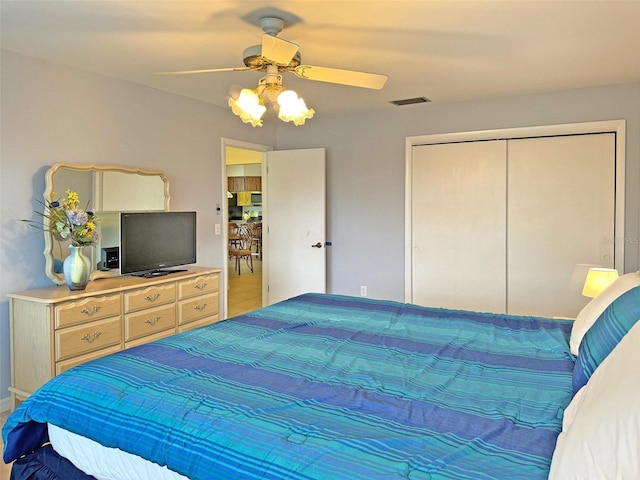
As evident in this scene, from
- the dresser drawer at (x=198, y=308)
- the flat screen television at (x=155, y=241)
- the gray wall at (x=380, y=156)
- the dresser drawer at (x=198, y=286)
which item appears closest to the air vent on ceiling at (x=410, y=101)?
the gray wall at (x=380, y=156)

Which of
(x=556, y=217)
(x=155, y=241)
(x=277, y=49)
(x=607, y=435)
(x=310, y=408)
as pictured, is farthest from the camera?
(x=556, y=217)

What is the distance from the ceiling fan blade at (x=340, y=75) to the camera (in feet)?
8.24

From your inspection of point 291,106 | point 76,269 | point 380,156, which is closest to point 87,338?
point 76,269

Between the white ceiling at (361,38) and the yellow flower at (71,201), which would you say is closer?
the white ceiling at (361,38)

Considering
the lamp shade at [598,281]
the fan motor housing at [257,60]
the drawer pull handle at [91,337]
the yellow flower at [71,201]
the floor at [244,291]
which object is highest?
the fan motor housing at [257,60]

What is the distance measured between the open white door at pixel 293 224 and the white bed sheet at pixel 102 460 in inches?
142

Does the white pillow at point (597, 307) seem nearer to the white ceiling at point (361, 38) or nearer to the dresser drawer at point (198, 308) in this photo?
the white ceiling at point (361, 38)

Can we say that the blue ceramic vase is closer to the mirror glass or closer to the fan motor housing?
the mirror glass

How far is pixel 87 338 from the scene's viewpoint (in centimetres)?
305

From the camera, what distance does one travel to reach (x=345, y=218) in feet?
17.3

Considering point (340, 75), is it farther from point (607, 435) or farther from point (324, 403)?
point (607, 435)

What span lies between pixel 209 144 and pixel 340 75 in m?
2.41

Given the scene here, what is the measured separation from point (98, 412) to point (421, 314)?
182cm

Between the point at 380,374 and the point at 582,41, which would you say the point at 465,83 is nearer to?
the point at 582,41
